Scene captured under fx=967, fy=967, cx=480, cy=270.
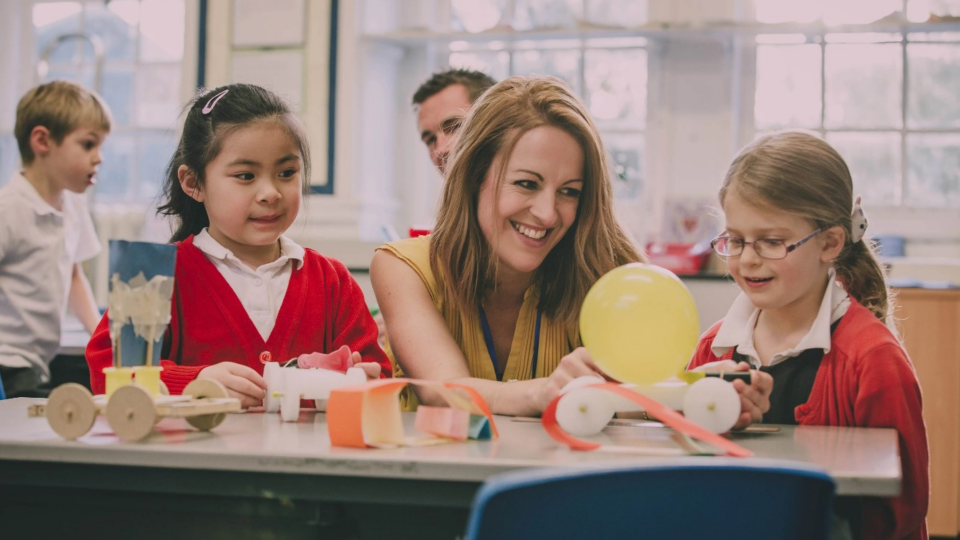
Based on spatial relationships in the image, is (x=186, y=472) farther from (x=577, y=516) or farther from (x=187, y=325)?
(x=187, y=325)

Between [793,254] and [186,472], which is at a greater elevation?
[793,254]

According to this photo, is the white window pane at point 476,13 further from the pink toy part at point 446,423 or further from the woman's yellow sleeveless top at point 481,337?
the pink toy part at point 446,423

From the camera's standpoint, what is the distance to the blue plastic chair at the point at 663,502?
77cm

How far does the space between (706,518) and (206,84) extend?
13.4ft

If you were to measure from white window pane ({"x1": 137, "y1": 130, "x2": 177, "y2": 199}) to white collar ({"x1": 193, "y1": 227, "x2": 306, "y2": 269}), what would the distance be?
→ 3331 millimetres

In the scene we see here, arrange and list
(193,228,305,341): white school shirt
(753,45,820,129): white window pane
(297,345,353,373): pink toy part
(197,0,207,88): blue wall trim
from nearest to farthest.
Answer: (297,345,353,373): pink toy part, (193,228,305,341): white school shirt, (753,45,820,129): white window pane, (197,0,207,88): blue wall trim

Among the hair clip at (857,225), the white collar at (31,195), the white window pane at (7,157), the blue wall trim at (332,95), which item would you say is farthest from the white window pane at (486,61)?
the hair clip at (857,225)

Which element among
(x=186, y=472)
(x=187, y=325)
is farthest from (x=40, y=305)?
(x=186, y=472)

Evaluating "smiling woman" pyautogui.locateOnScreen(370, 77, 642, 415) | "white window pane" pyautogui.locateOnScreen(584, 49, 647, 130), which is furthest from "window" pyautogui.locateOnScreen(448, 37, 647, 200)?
"smiling woman" pyautogui.locateOnScreen(370, 77, 642, 415)

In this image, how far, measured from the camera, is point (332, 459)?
3.32ft

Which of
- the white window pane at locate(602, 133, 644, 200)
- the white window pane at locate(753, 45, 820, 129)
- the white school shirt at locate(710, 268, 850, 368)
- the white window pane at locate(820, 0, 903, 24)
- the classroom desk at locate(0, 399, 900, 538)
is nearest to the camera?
the classroom desk at locate(0, 399, 900, 538)

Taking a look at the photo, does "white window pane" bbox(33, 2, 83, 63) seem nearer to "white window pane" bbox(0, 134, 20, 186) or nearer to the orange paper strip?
"white window pane" bbox(0, 134, 20, 186)

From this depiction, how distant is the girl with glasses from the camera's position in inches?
58.0

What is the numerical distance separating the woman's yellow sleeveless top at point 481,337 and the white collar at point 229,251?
0.20 m
